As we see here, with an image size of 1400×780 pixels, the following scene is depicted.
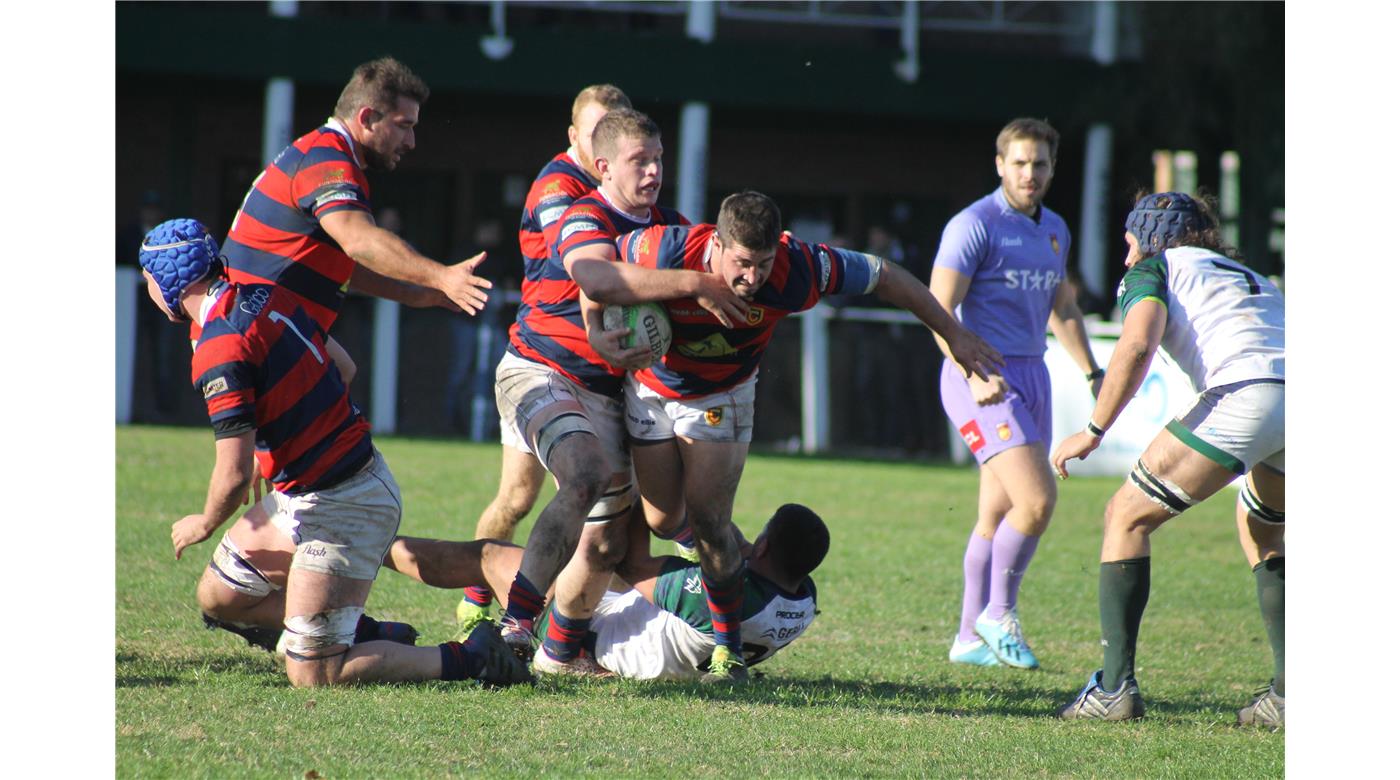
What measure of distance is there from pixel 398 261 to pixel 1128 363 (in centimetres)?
254

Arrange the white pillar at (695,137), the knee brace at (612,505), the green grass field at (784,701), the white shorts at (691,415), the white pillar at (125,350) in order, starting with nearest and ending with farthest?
the green grass field at (784,701) < the white shorts at (691,415) < the knee brace at (612,505) < the white pillar at (125,350) < the white pillar at (695,137)

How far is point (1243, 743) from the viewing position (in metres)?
5.15

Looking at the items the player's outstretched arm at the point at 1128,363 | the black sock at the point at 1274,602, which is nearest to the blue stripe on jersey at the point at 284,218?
the player's outstretched arm at the point at 1128,363

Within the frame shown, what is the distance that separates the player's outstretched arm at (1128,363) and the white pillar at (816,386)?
10128mm

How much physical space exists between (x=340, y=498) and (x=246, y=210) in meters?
1.33

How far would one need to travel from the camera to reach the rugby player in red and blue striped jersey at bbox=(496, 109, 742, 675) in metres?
5.43

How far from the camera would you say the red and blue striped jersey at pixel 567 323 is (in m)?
5.71

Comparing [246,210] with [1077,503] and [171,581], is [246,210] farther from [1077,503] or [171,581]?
[1077,503]

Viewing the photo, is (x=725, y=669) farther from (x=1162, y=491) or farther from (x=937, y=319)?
(x=1162, y=491)

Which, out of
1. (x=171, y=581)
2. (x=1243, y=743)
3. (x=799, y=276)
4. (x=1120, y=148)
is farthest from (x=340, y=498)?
(x=1120, y=148)

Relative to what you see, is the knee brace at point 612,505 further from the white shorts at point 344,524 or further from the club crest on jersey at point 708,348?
the white shorts at point 344,524

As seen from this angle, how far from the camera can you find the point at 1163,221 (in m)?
5.72

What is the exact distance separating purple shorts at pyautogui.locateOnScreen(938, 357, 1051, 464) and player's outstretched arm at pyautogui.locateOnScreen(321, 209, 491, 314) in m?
2.37

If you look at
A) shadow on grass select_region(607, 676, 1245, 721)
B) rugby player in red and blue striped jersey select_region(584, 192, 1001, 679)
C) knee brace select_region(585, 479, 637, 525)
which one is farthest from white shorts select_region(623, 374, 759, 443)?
shadow on grass select_region(607, 676, 1245, 721)
